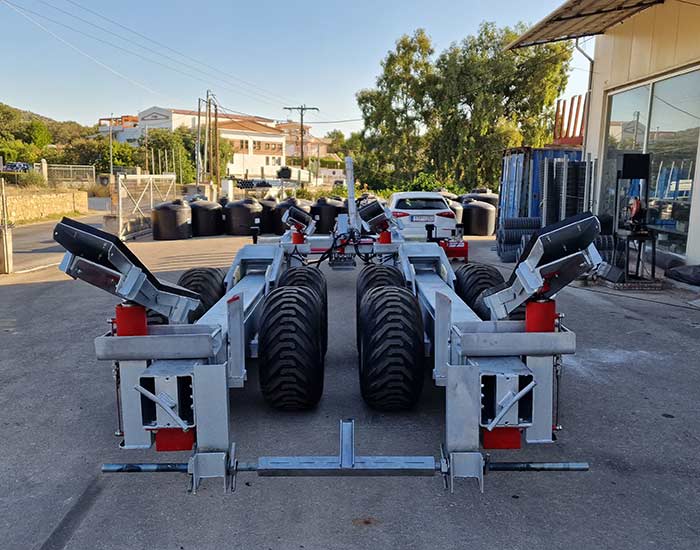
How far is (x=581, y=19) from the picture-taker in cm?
1354

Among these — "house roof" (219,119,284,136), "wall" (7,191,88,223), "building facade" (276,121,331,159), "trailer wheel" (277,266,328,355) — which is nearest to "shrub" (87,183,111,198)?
"wall" (7,191,88,223)

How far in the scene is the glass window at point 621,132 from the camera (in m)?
14.1

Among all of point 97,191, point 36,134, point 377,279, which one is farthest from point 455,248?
point 36,134

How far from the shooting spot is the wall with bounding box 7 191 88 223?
26156mm

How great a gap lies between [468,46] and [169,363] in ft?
119

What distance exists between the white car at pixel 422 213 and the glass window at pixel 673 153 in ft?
14.7

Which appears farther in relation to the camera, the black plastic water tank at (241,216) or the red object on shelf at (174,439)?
the black plastic water tank at (241,216)

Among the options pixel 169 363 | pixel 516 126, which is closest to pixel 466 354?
pixel 169 363

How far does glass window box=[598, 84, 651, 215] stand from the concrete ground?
892 centimetres

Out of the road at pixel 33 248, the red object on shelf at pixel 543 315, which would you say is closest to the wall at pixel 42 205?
the road at pixel 33 248

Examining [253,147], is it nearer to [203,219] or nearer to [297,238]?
[203,219]

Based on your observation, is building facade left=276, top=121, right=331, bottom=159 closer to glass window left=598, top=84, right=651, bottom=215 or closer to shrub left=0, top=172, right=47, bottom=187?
shrub left=0, top=172, right=47, bottom=187

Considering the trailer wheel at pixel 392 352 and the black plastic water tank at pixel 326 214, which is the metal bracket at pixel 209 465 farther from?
the black plastic water tank at pixel 326 214

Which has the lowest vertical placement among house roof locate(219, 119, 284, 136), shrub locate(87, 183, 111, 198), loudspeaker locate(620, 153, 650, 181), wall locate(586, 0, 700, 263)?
shrub locate(87, 183, 111, 198)
